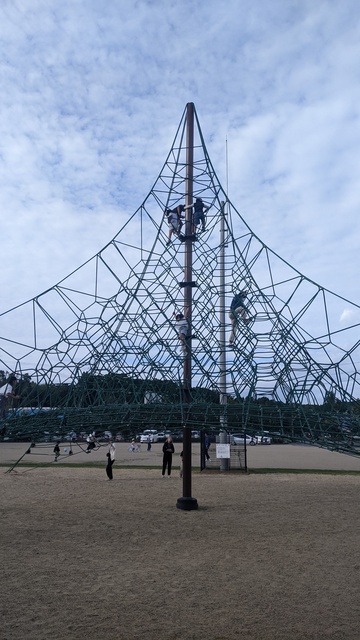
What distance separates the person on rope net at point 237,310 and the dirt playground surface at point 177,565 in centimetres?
385

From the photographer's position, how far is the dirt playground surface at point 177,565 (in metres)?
6.67

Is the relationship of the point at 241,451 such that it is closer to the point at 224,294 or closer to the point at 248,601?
the point at 224,294

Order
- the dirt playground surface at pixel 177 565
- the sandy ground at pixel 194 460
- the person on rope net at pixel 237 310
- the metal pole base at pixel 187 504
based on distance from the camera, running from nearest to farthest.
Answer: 1. the dirt playground surface at pixel 177 565
2. the person on rope net at pixel 237 310
3. the metal pole base at pixel 187 504
4. the sandy ground at pixel 194 460

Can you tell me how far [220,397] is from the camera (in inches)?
435

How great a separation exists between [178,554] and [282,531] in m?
2.79

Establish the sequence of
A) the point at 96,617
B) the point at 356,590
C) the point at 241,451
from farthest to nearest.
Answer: the point at 241,451, the point at 356,590, the point at 96,617

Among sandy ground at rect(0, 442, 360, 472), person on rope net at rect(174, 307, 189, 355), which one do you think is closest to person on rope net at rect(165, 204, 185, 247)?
person on rope net at rect(174, 307, 189, 355)

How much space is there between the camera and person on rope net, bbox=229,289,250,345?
10.6 meters

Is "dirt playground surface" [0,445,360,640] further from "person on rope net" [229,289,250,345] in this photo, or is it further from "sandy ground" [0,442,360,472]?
"sandy ground" [0,442,360,472]

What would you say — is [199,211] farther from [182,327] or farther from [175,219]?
[182,327]

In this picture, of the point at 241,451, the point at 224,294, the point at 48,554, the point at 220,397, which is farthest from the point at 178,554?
the point at 241,451

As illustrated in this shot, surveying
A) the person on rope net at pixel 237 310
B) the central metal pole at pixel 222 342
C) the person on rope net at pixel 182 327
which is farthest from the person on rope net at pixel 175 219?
the person on rope net at pixel 237 310

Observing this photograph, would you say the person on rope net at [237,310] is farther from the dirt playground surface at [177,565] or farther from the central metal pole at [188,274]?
the dirt playground surface at [177,565]

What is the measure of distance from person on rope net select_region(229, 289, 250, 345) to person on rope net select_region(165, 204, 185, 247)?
94.4 inches
